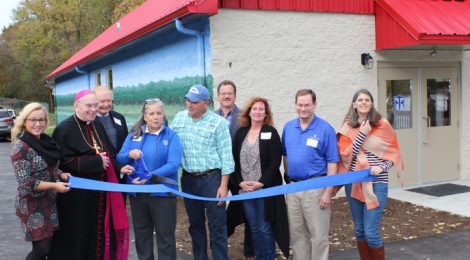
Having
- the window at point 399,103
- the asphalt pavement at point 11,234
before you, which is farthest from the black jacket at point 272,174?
the window at point 399,103

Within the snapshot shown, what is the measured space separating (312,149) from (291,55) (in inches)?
153

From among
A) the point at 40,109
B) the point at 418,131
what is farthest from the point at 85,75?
the point at 40,109

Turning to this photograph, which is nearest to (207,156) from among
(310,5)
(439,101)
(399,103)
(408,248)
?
(408,248)

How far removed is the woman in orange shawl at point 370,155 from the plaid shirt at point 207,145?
106 cm

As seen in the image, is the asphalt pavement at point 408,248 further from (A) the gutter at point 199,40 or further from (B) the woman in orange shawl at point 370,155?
(A) the gutter at point 199,40

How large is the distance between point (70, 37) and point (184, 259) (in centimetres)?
4997

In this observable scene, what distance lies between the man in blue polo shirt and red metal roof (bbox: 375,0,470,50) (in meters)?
3.87

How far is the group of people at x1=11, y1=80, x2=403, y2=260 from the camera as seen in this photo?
3.92m

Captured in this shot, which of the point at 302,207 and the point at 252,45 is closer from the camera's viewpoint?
the point at 302,207

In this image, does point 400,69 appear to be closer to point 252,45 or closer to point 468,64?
point 468,64

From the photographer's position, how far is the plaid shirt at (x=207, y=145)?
4297 millimetres

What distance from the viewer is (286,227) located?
4391 millimetres

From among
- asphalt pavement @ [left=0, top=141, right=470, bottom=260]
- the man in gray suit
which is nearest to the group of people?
the man in gray suit

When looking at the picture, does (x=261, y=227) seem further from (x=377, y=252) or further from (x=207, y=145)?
(x=377, y=252)
